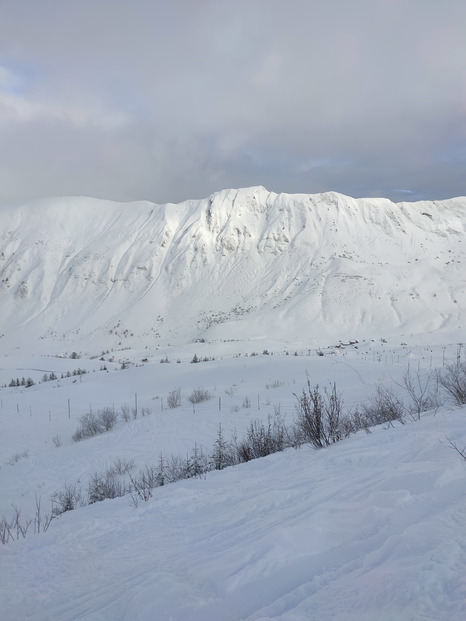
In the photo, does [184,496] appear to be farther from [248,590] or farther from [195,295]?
[195,295]

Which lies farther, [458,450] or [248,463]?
[248,463]

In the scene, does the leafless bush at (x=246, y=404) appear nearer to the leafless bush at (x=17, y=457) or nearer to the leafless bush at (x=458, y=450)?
the leafless bush at (x=17, y=457)

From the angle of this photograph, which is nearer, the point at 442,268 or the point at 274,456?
the point at 274,456

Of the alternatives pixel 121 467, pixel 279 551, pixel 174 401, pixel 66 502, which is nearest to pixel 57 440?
pixel 174 401

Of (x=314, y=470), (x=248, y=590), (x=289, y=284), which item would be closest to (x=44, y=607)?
(x=248, y=590)

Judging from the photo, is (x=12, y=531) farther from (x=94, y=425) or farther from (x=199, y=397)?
(x=199, y=397)

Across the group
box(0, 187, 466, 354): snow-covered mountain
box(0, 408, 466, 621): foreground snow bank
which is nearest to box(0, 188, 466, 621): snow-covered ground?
box(0, 408, 466, 621): foreground snow bank

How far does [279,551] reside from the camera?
2430 mm

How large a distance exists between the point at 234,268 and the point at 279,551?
151 ft

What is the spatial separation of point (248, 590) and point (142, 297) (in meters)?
45.3

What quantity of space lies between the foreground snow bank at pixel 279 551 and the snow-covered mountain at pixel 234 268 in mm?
28426

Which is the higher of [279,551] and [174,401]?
[279,551]

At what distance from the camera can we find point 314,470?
4.47 meters

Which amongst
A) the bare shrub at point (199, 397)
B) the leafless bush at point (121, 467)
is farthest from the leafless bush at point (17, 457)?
the bare shrub at point (199, 397)
